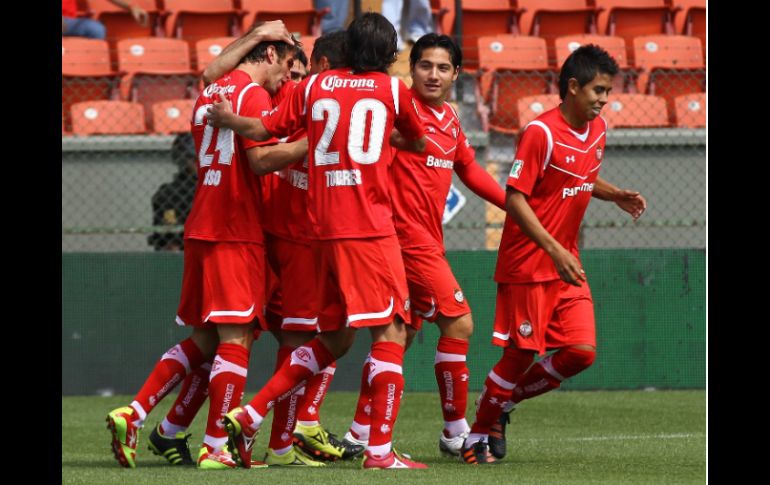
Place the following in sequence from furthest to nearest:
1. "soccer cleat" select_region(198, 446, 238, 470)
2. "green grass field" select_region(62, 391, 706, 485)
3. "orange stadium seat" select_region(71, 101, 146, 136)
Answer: "orange stadium seat" select_region(71, 101, 146, 136), "soccer cleat" select_region(198, 446, 238, 470), "green grass field" select_region(62, 391, 706, 485)

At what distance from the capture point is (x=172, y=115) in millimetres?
11469

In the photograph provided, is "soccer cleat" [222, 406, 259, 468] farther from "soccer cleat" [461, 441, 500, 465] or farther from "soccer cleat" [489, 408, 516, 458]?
"soccer cleat" [489, 408, 516, 458]

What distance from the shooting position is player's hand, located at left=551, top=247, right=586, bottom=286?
5789mm

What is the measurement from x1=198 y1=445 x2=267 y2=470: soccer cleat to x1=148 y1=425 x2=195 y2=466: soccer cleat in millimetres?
316

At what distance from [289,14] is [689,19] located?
4.34 m

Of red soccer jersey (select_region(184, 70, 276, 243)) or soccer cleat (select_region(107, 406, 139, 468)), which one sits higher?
red soccer jersey (select_region(184, 70, 276, 243))

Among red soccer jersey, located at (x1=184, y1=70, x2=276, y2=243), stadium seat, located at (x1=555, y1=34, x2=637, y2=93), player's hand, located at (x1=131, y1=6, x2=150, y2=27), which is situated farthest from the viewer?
stadium seat, located at (x1=555, y1=34, x2=637, y2=93)

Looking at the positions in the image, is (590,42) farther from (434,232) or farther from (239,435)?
(239,435)

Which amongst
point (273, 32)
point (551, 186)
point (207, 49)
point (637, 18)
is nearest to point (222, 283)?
point (273, 32)

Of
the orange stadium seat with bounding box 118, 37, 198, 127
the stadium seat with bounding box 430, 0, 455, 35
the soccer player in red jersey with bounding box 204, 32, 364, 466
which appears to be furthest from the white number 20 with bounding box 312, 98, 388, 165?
the stadium seat with bounding box 430, 0, 455, 35

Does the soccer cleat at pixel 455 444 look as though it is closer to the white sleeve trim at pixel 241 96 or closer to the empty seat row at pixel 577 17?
the white sleeve trim at pixel 241 96

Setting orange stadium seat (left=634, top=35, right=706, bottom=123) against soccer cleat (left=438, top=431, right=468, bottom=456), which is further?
orange stadium seat (left=634, top=35, right=706, bottom=123)

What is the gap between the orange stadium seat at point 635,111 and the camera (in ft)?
37.7
